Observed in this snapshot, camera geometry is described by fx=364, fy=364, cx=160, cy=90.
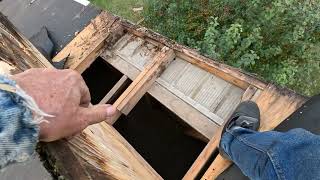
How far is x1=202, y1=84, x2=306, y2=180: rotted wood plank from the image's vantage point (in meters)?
2.46

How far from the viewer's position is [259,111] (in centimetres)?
257

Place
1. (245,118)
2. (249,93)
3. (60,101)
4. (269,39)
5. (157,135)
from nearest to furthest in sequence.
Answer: (60,101)
(245,118)
(249,93)
(157,135)
(269,39)

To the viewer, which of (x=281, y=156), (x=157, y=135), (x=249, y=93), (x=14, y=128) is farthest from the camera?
(x=157, y=135)

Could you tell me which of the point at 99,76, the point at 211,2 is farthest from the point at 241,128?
the point at 211,2

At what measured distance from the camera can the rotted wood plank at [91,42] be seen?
3.49m

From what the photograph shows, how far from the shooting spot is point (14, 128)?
921 mm

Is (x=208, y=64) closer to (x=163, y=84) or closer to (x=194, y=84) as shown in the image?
(x=194, y=84)

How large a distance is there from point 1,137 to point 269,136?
165 cm

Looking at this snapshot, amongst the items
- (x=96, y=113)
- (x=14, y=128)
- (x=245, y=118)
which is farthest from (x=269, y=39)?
(x=14, y=128)

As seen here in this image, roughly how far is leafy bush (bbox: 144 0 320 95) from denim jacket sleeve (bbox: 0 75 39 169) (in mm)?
2976

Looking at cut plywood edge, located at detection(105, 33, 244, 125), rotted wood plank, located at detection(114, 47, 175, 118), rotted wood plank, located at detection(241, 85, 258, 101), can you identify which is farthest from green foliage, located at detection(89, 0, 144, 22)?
rotted wood plank, located at detection(241, 85, 258, 101)

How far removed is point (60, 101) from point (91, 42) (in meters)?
2.57

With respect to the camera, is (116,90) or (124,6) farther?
(124,6)

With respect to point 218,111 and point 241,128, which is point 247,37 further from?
point 241,128
